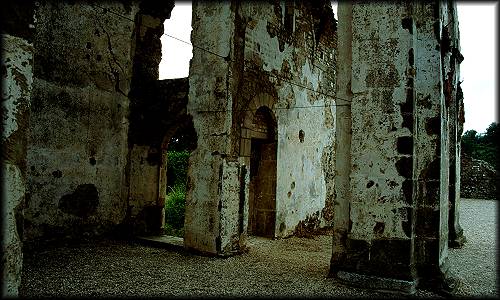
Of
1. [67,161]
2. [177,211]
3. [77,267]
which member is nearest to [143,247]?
[77,267]

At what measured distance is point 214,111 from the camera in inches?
256

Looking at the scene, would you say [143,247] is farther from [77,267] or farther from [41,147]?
[41,147]

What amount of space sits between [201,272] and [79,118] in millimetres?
3900

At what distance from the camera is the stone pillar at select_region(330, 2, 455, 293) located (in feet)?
14.9

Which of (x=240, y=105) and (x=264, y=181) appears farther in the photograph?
(x=264, y=181)

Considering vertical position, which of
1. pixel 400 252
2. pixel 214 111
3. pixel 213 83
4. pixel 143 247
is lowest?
pixel 143 247

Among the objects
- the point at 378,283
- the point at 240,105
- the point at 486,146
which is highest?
the point at 486,146

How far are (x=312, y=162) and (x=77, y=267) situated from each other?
5.74 meters

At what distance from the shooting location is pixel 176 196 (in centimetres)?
1262

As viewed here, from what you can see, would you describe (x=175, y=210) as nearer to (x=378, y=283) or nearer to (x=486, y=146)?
(x=378, y=283)

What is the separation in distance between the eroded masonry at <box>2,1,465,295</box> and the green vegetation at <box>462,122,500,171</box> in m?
15.4

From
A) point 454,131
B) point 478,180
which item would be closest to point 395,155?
point 454,131

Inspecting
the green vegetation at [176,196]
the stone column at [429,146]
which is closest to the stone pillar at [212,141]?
the green vegetation at [176,196]

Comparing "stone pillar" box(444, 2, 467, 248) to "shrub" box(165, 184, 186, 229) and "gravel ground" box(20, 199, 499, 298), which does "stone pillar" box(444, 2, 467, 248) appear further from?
"shrub" box(165, 184, 186, 229)
